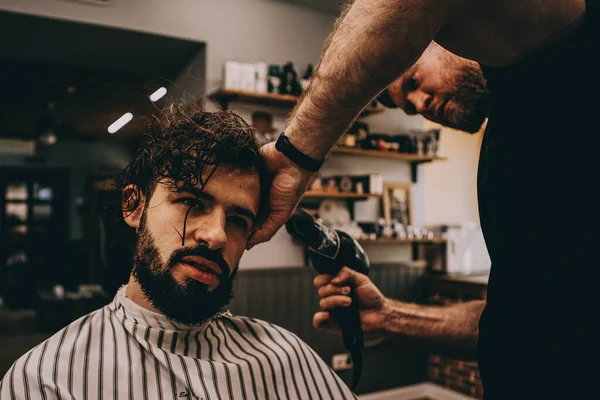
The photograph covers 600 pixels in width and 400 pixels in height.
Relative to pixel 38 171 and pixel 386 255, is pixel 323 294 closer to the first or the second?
pixel 386 255

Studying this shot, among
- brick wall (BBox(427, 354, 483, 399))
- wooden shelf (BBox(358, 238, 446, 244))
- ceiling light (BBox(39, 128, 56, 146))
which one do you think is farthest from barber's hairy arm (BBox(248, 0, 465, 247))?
ceiling light (BBox(39, 128, 56, 146))

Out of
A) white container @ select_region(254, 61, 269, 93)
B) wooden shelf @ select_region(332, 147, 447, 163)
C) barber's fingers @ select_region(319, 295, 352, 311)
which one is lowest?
barber's fingers @ select_region(319, 295, 352, 311)

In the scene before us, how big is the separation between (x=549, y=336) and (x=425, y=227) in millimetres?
4401

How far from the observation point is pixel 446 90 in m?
1.54

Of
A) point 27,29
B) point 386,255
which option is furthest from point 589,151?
point 386,255

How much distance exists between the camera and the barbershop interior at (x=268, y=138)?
107 inches

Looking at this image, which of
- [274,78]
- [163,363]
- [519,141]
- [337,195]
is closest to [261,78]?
[274,78]

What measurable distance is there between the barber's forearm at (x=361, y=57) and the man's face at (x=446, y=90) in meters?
0.70

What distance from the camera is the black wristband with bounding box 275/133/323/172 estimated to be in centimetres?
99

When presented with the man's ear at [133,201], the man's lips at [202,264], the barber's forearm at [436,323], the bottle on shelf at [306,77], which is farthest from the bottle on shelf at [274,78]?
the man's lips at [202,264]

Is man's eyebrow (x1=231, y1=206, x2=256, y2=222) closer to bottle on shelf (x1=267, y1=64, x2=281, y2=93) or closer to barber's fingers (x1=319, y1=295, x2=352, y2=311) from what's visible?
barber's fingers (x1=319, y1=295, x2=352, y2=311)

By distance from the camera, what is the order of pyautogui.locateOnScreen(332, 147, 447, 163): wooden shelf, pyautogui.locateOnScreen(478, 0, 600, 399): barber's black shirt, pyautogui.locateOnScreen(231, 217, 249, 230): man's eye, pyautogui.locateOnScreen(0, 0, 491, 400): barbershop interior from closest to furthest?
pyautogui.locateOnScreen(478, 0, 600, 399): barber's black shirt
pyautogui.locateOnScreen(231, 217, 249, 230): man's eye
pyautogui.locateOnScreen(0, 0, 491, 400): barbershop interior
pyautogui.locateOnScreen(332, 147, 447, 163): wooden shelf

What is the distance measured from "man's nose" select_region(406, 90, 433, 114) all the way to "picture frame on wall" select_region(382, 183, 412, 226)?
3221 mm

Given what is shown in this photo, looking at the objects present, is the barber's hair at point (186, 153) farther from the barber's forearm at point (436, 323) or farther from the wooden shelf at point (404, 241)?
the wooden shelf at point (404, 241)
